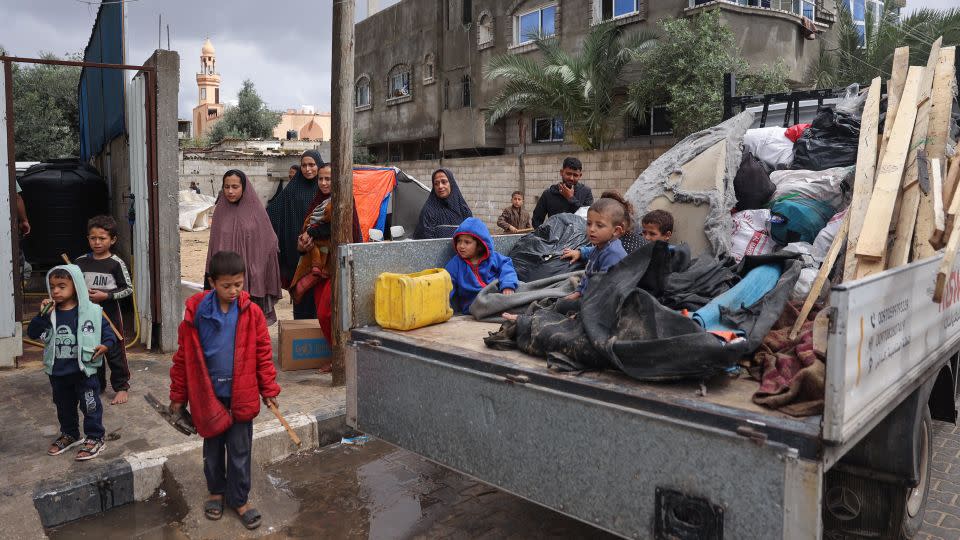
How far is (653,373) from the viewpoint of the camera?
2344mm

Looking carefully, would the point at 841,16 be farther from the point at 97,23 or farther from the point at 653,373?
the point at 653,373

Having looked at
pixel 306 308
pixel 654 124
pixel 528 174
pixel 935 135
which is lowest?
pixel 306 308

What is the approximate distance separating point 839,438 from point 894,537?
4.36 ft

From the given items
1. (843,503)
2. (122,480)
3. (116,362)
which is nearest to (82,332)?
(122,480)

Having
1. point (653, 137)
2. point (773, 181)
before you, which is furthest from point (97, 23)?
point (653, 137)

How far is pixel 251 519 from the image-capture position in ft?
11.2

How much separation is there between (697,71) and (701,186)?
11170mm

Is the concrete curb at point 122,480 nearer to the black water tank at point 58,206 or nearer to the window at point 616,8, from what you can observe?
the black water tank at point 58,206

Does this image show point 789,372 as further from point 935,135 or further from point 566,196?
point 566,196

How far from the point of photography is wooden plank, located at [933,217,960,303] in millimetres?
2594

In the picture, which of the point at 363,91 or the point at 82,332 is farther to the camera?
the point at 363,91

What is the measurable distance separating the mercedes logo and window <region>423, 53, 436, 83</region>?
2399cm

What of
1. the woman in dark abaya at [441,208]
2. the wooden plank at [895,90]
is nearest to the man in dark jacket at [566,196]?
the woman in dark abaya at [441,208]

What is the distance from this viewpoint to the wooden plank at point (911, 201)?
10.1 feet
